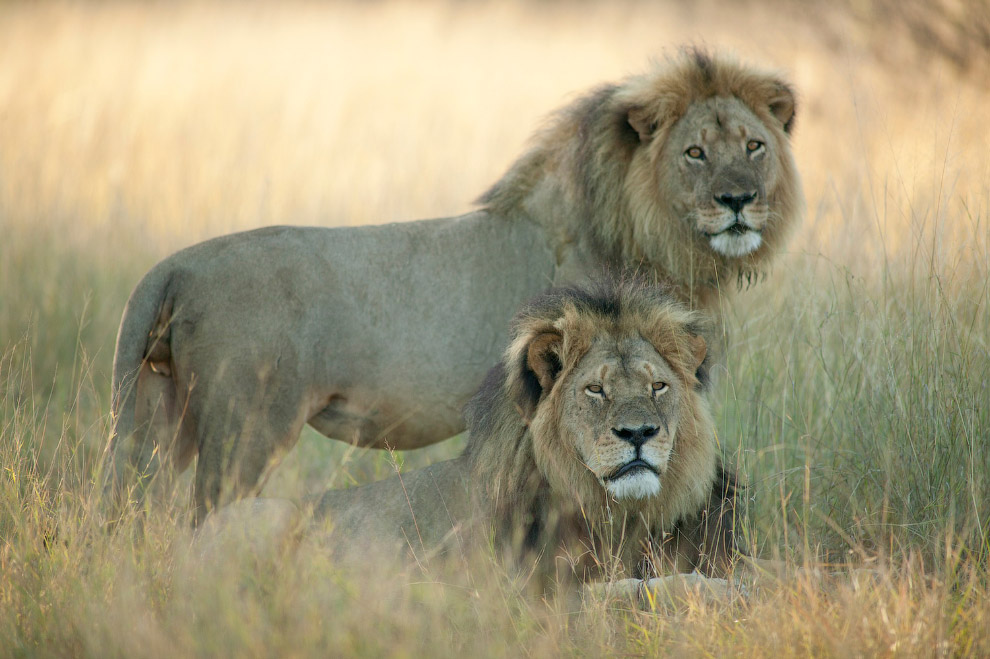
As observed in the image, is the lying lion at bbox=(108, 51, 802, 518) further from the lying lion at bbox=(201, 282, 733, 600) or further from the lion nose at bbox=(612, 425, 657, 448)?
the lion nose at bbox=(612, 425, 657, 448)

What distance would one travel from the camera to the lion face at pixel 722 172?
15.0 ft

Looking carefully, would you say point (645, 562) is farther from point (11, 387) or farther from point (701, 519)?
point (11, 387)

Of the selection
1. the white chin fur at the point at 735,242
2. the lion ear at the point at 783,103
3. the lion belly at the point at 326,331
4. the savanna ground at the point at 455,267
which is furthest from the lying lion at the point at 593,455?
the lion ear at the point at 783,103

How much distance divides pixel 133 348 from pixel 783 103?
299 centimetres

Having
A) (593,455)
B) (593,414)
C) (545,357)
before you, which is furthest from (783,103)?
(593,455)

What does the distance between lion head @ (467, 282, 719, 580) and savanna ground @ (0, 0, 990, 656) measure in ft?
1.17

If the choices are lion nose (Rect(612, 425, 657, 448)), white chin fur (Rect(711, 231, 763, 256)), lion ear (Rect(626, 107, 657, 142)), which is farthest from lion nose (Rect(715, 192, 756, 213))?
lion nose (Rect(612, 425, 657, 448))

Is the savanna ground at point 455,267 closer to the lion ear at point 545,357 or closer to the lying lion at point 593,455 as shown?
the lying lion at point 593,455

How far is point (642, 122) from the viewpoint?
479 cm

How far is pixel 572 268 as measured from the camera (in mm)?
4844

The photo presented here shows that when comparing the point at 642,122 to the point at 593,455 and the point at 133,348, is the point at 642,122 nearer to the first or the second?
the point at 593,455

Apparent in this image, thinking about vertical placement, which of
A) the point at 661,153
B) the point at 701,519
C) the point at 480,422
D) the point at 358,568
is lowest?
the point at 358,568

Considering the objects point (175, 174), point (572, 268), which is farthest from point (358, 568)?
point (175, 174)

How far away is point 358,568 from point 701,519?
1.27 meters
